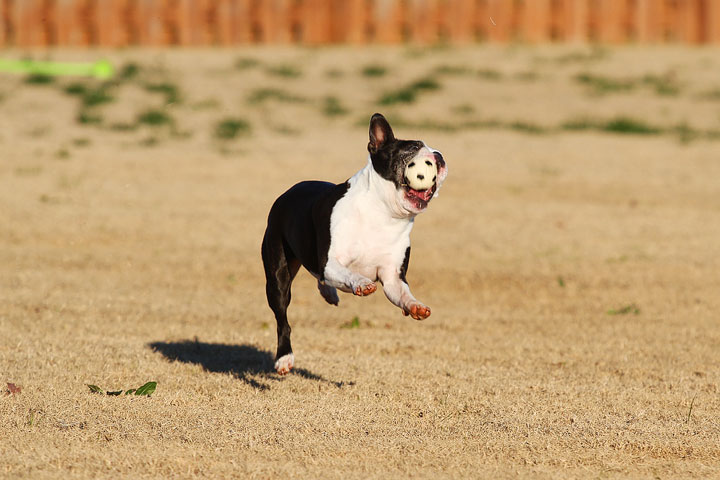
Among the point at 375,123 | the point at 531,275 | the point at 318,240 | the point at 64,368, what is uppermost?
the point at 375,123

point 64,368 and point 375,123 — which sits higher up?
point 375,123

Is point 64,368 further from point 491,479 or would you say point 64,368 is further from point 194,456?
point 491,479

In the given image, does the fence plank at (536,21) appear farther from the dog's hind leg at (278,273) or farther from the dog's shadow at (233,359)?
the dog's hind leg at (278,273)

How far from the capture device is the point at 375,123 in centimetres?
611

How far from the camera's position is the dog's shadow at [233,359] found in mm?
7619

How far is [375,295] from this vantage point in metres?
11.3

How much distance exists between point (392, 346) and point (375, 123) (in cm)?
317

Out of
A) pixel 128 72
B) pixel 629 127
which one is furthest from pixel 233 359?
pixel 128 72

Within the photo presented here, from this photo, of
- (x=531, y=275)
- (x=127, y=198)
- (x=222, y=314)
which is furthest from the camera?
(x=127, y=198)

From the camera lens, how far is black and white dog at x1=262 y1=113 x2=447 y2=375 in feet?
19.5

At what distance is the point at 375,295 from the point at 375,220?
5.14 meters

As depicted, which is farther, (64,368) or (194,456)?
(64,368)

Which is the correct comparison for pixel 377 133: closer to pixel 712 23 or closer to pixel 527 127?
pixel 527 127

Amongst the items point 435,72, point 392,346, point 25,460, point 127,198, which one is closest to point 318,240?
point 25,460
